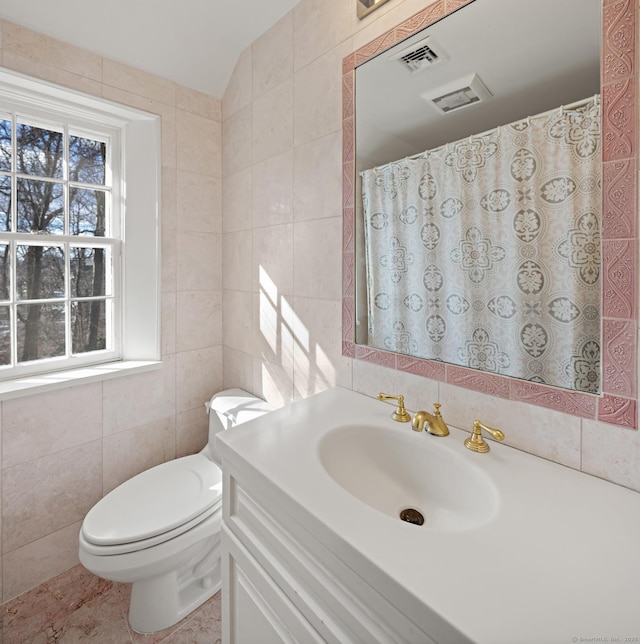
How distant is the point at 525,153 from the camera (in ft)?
2.63

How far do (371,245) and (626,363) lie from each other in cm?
74

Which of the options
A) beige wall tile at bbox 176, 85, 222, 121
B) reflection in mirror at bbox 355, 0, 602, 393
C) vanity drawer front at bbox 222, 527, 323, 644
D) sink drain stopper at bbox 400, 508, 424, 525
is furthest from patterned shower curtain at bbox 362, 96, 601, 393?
beige wall tile at bbox 176, 85, 222, 121

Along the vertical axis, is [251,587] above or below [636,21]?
below

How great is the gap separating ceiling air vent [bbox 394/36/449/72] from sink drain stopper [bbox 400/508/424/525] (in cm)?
123

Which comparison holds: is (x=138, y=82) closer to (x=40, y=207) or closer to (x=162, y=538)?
(x=40, y=207)

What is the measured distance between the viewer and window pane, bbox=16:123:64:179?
147cm

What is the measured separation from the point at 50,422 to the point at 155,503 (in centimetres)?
63

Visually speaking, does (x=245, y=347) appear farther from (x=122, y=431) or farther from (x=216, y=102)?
(x=216, y=102)

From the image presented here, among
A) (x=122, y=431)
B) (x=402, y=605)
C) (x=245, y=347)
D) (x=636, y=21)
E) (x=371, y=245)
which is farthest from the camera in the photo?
(x=245, y=347)

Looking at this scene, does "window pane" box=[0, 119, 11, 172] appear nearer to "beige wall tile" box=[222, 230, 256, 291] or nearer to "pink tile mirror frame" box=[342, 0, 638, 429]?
"beige wall tile" box=[222, 230, 256, 291]

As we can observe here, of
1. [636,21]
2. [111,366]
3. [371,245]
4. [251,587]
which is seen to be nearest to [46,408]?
[111,366]

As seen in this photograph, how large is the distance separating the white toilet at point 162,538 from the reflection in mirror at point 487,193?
873 mm

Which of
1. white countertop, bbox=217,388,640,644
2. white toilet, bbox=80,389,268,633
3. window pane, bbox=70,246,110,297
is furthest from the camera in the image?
window pane, bbox=70,246,110,297

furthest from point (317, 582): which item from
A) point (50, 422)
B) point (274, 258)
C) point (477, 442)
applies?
point (50, 422)
